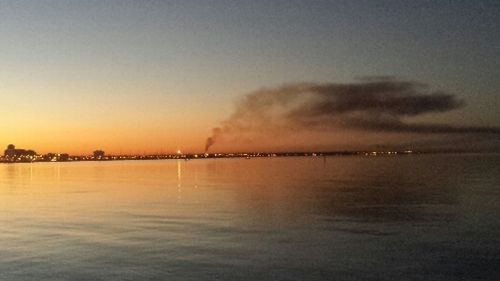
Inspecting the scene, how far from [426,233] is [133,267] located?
17166 mm

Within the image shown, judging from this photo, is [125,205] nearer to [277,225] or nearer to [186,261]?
[277,225]

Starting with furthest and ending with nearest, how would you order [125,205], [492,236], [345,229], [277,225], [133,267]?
[125,205] → [277,225] → [345,229] → [492,236] → [133,267]

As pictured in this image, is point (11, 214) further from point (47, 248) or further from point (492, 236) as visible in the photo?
point (492, 236)

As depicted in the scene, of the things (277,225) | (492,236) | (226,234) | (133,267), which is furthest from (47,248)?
(492,236)

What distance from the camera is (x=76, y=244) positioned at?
2744 cm

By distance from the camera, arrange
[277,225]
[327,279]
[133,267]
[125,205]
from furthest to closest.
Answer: [125,205], [277,225], [133,267], [327,279]

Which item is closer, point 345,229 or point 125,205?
point 345,229

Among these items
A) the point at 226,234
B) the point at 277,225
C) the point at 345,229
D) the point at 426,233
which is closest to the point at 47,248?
the point at 226,234

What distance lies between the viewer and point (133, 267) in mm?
21812

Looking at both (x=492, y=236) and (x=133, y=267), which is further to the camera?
(x=492, y=236)

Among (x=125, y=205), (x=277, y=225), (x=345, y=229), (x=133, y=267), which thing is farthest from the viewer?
(x=125, y=205)

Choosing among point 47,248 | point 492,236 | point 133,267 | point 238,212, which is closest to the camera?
point 133,267

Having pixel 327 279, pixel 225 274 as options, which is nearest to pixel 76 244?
pixel 225 274

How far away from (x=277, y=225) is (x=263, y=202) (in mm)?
15450
